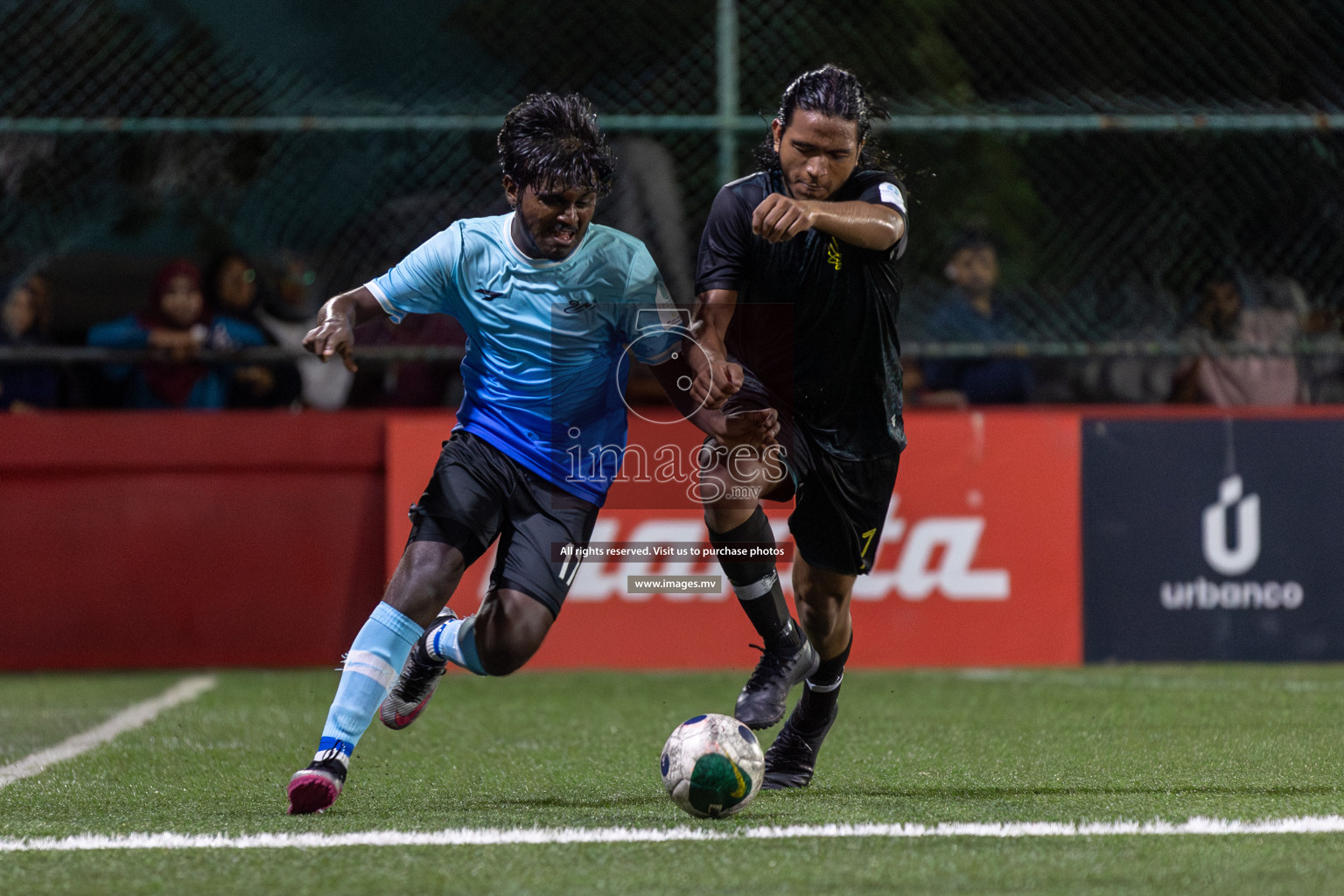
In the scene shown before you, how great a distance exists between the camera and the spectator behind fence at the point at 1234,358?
7.98 m


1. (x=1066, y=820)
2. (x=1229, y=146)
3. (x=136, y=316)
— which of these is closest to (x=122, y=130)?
(x=136, y=316)

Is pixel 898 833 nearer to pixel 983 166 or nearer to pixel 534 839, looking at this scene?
pixel 534 839

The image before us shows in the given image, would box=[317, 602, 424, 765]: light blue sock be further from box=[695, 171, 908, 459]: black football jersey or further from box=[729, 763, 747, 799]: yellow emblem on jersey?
box=[695, 171, 908, 459]: black football jersey

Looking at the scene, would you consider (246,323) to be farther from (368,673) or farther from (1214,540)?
(1214,540)

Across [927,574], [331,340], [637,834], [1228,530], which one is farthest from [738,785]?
[1228,530]

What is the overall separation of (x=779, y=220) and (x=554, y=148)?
71 centimetres

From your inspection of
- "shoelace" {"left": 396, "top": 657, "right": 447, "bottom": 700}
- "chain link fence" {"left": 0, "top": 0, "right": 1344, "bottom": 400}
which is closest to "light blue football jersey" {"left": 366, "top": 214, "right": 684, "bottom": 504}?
"shoelace" {"left": 396, "top": 657, "right": 447, "bottom": 700}

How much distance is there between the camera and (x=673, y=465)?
7.21 metres

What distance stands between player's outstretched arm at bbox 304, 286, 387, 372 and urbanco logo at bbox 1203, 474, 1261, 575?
16.5 ft

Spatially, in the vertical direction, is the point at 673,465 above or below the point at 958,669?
above

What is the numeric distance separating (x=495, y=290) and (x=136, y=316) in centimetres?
426

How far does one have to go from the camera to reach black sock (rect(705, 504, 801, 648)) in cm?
480

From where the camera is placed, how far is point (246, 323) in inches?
321

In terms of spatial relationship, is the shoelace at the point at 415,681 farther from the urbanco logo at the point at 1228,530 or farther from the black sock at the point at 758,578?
the urbanco logo at the point at 1228,530
